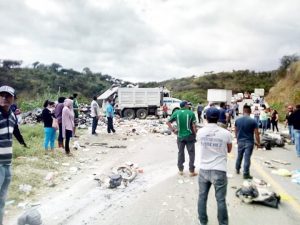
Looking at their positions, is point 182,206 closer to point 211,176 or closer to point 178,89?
point 211,176

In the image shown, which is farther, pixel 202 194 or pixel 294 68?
pixel 294 68

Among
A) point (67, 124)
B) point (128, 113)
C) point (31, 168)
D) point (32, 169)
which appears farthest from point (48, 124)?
point (128, 113)

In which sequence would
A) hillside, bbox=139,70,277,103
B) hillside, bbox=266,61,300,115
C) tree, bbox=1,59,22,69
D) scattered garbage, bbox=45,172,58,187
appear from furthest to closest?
hillside, bbox=139,70,277,103 < tree, bbox=1,59,22,69 < hillside, bbox=266,61,300,115 < scattered garbage, bbox=45,172,58,187

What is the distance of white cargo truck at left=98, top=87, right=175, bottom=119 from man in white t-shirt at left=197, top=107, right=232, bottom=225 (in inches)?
1005

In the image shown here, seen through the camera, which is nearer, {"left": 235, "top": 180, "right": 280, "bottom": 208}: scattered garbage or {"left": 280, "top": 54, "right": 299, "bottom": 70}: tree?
{"left": 235, "top": 180, "right": 280, "bottom": 208}: scattered garbage

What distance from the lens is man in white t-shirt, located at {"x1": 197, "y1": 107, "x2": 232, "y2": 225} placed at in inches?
204

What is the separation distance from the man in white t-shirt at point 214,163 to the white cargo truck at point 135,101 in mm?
25527

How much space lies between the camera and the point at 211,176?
523 cm

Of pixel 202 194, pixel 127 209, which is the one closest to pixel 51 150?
pixel 127 209

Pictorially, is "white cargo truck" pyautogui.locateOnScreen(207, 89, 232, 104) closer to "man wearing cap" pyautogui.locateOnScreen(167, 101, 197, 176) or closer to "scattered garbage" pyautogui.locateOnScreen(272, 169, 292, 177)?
"scattered garbage" pyautogui.locateOnScreen(272, 169, 292, 177)

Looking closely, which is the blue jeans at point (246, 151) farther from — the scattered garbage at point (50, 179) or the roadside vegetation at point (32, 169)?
the roadside vegetation at point (32, 169)

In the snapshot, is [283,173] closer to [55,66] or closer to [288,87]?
[288,87]

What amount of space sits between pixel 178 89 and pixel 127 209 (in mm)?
74999

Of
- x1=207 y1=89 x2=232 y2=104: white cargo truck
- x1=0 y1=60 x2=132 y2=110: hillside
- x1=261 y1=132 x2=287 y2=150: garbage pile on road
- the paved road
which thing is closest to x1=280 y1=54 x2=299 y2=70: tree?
x1=207 y1=89 x2=232 y2=104: white cargo truck
